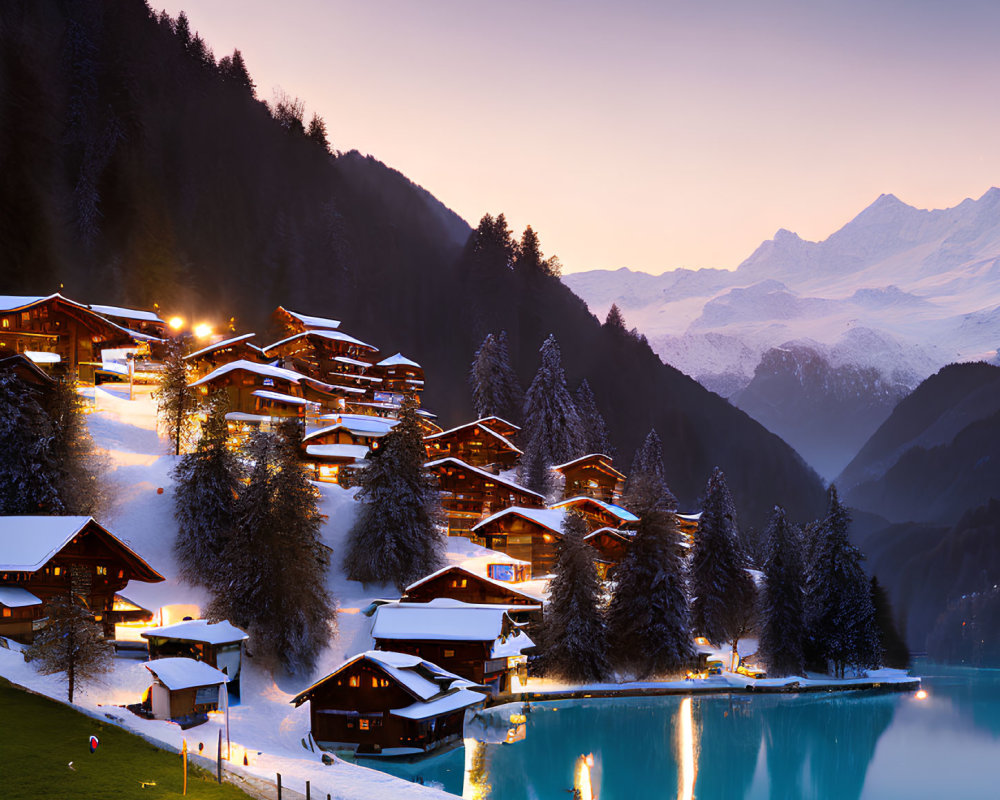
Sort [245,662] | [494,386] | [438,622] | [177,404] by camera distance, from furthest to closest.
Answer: [494,386] < [177,404] < [438,622] < [245,662]

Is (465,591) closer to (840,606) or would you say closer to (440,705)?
(440,705)

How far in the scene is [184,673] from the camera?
39406 mm

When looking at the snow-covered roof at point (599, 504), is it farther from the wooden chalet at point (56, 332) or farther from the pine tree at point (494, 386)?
the wooden chalet at point (56, 332)

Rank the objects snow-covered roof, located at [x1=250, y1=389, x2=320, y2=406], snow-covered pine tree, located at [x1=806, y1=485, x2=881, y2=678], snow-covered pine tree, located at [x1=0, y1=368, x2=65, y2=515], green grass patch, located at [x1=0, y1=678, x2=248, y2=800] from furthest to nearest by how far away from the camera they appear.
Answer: snow-covered roof, located at [x1=250, y1=389, x2=320, y2=406]
snow-covered pine tree, located at [x1=806, y1=485, x2=881, y2=678]
snow-covered pine tree, located at [x1=0, y1=368, x2=65, y2=515]
green grass patch, located at [x1=0, y1=678, x2=248, y2=800]

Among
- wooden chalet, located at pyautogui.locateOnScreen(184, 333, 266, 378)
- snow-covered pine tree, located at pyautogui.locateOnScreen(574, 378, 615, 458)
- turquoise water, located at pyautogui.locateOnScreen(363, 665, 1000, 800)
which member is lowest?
turquoise water, located at pyautogui.locateOnScreen(363, 665, 1000, 800)

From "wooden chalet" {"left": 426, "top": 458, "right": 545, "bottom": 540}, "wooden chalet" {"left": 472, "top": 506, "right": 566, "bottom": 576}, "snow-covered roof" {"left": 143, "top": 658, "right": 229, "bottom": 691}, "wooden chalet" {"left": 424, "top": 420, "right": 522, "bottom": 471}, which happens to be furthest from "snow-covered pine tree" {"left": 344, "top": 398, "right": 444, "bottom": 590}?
"wooden chalet" {"left": 424, "top": 420, "right": 522, "bottom": 471}

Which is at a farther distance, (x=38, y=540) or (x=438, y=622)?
(x=438, y=622)

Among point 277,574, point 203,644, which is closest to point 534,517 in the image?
point 277,574

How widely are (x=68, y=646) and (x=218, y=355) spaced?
58.8 m

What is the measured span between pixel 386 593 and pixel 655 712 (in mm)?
19962

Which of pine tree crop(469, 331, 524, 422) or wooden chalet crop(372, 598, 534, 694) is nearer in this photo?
wooden chalet crop(372, 598, 534, 694)

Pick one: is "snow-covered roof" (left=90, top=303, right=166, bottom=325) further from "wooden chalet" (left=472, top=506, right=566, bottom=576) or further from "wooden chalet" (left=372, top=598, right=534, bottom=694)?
"wooden chalet" (left=372, top=598, right=534, bottom=694)

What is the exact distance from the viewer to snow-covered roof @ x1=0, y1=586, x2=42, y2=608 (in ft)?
140

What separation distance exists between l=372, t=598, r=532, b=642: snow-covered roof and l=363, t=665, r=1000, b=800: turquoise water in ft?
15.9
